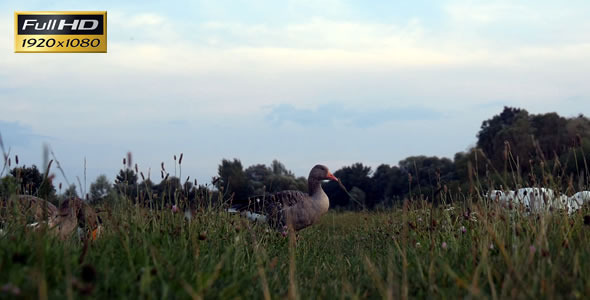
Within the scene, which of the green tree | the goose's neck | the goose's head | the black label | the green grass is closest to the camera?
the green grass

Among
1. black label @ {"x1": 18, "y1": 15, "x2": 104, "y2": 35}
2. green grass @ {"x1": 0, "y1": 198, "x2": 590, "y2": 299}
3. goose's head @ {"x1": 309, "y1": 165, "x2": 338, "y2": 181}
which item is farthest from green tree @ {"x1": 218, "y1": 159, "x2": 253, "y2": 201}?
green grass @ {"x1": 0, "y1": 198, "x2": 590, "y2": 299}

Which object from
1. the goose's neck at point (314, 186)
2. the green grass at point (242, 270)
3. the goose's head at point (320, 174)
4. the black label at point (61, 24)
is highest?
the black label at point (61, 24)

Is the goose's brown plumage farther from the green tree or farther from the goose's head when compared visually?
the green tree

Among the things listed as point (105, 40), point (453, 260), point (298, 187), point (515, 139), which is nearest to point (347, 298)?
point (453, 260)

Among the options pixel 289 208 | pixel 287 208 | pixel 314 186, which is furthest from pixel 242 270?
pixel 314 186

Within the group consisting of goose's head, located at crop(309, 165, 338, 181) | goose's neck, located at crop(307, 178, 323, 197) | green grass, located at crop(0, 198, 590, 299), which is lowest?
green grass, located at crop(0, 198, 590, 299)

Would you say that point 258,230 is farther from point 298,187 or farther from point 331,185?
point 331,185

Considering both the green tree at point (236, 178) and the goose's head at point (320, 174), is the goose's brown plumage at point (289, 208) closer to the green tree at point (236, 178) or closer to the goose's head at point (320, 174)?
the goose's head at point (320, 174)

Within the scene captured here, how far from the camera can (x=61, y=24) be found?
16297 mm

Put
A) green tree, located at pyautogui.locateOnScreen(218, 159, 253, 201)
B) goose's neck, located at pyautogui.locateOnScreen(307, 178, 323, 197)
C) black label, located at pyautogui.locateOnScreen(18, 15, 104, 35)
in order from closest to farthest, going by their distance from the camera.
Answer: goose's neck, located at pyautogui.locateOnScreen(307, 178, 323, 197) < black label, located at pyautogui.locateOnScreen(18, 15, 104, 35) < green tree, located at pyautogui.locateOnScreen(218, 159, 253, 201)

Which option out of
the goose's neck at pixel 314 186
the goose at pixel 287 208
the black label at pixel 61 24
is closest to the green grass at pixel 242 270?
the goose at pixel 287 208

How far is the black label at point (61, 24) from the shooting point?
52.5 ft

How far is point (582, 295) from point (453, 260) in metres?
1.52

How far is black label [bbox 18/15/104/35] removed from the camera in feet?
52.5
